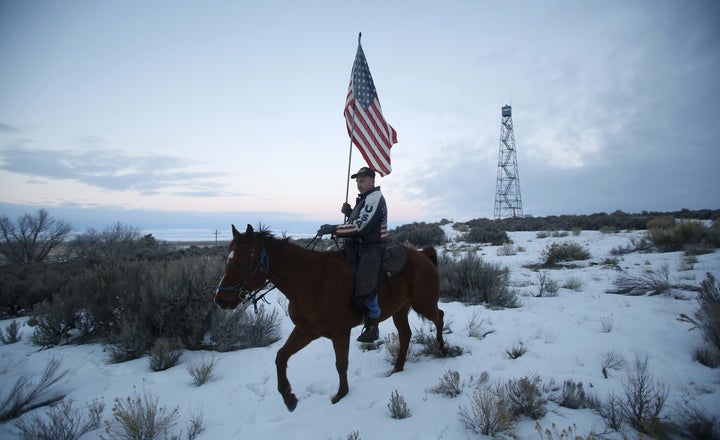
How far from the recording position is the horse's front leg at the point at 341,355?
357cm

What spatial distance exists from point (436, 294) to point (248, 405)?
3.01 m

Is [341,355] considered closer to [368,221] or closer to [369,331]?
[369,331]

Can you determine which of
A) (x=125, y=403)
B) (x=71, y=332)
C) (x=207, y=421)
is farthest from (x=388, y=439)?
(x=71, y=332)

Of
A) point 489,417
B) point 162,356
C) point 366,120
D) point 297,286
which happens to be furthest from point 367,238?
point 162,356

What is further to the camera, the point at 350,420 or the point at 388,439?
the point at 350,420

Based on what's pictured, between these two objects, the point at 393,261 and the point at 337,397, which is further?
the point at 393,261

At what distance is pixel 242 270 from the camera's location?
3264mm

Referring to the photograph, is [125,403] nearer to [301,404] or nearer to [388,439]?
[301,404]

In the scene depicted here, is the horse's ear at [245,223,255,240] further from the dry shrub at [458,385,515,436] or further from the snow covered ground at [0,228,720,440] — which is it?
the dry shrub at [458,385,515,436]

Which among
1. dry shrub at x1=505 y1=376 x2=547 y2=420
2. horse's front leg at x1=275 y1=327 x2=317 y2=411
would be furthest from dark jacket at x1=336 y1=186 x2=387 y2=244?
dry shrub at x1=505 y1=376 x2=547 y2=420

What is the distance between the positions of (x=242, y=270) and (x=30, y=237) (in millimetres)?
26219

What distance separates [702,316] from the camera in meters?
4.36

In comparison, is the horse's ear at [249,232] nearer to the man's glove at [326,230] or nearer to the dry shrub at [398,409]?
the man's glove at [326,230]

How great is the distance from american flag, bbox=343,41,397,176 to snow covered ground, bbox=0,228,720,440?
3.59 metres
